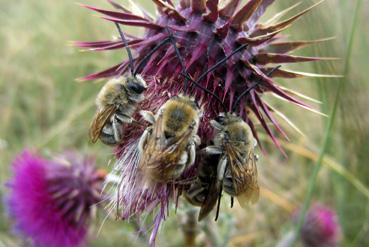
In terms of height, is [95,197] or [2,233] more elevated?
[95,197]

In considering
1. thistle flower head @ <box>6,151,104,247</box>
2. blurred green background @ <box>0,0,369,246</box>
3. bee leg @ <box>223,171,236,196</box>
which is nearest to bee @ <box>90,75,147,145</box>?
bee leg @ <box>223,171,236,196</box>

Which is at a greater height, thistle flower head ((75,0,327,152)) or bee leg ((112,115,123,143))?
thistle flower head ((75,0,327,152))

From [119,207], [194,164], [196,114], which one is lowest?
[119,207]

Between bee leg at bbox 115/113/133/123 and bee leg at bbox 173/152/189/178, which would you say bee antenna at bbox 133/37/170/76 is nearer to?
bee leg at bbox 115/113/133/123

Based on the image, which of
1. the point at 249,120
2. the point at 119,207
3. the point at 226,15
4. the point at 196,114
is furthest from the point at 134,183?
the point at 226,15

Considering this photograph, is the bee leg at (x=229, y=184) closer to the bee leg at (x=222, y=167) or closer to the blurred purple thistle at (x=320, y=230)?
the bee leg at (x=222, y=167)

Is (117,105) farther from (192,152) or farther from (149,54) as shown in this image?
(192,152)

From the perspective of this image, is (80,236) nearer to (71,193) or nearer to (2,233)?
(71,193)

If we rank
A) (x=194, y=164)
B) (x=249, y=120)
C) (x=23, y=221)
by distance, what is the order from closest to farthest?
(x=194, y=164) < (x=249, y=120) < (x=23, y=221)
